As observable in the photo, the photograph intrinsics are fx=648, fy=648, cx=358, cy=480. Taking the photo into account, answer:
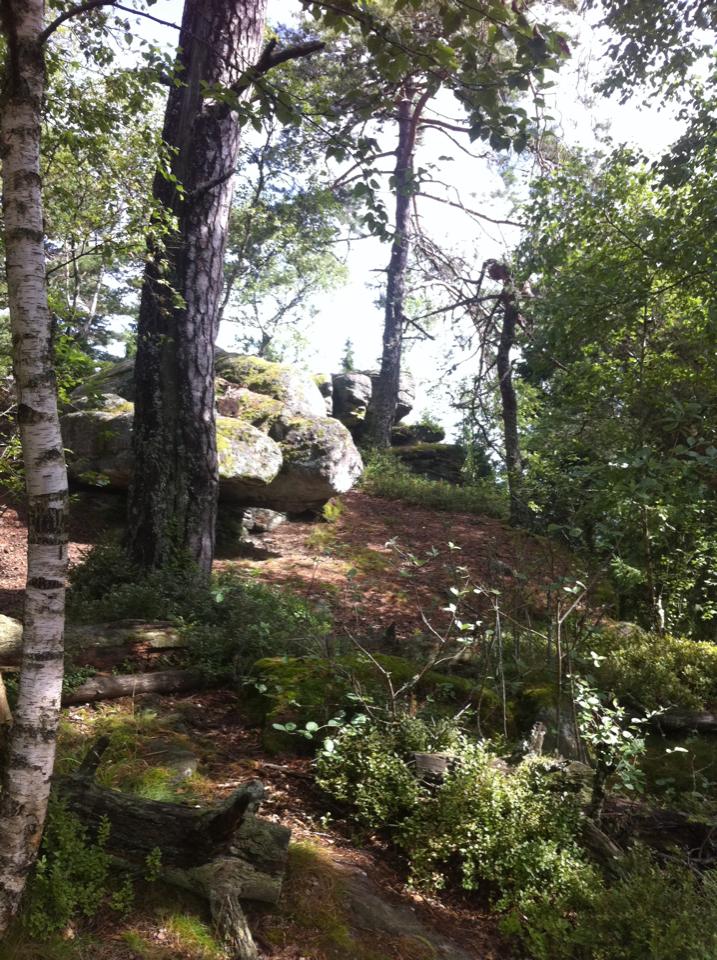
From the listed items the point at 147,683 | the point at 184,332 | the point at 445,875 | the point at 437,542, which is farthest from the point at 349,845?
the point at 437,542

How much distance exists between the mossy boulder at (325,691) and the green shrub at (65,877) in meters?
1.75

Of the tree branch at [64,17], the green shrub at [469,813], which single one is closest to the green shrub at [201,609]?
the green shrub at [469,813]

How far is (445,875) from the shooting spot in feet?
12.2

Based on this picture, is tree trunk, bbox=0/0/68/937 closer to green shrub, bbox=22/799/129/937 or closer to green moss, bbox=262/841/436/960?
green shrub, bbox=22/799/129/937

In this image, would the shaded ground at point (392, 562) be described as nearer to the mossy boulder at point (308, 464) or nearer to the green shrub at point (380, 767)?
the mossy boulder at point (308, 464)

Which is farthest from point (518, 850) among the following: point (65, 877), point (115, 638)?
point (115, 638)

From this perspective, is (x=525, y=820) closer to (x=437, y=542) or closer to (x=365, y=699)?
(x=365, y=699)

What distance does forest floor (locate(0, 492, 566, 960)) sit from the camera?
3.02m

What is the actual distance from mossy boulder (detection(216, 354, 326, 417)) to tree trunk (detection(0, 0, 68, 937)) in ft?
29.2

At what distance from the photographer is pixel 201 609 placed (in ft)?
20.7

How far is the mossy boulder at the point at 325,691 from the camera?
4.66 metres

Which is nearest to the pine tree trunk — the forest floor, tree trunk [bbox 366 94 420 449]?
the forest floor

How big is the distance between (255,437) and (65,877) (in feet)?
26.2

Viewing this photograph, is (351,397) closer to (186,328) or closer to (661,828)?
(186,328)
